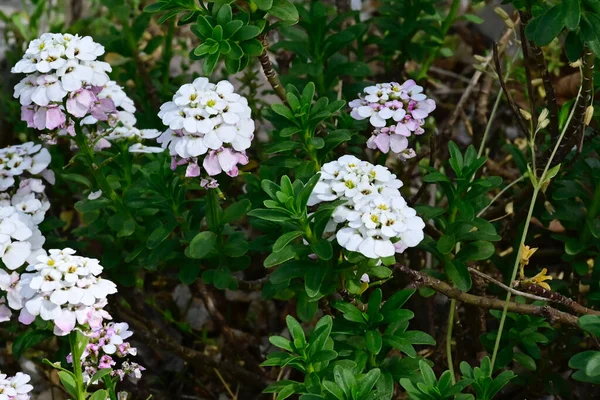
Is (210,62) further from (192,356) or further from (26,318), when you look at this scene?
(192,356)

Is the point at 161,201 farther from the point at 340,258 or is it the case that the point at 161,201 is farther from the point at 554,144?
the point at 554,144

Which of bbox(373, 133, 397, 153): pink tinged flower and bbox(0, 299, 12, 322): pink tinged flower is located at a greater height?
bbox(373, 133, 397, 153): pink tinged flower

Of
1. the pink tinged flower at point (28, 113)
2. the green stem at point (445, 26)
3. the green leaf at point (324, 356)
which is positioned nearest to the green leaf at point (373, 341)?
the green leaf at point (324, 356)

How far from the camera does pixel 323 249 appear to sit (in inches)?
104

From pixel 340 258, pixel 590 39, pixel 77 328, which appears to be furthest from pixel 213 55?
pixel 590 39

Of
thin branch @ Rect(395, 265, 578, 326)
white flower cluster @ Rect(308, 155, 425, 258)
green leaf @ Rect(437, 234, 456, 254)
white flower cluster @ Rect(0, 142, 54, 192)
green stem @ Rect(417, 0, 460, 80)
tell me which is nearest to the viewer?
white flower cluster @ Rect(308, 155, 425, 258)

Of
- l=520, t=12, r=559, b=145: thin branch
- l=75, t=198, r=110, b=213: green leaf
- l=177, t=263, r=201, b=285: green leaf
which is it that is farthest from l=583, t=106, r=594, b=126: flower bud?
l=75, t=198, r=110, b=213: green leaf

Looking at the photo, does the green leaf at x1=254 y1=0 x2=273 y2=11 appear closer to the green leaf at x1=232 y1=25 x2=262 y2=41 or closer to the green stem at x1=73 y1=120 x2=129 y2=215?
the green leaf at x1=232 y1=25 x2=262 y2=41

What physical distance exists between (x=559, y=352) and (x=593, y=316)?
0.89 meters

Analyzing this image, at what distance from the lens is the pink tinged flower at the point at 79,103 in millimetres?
2934

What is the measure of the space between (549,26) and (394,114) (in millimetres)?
626

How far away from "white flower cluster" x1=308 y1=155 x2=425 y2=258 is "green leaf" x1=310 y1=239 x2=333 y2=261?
59 millimetres

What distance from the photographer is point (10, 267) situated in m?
2.81

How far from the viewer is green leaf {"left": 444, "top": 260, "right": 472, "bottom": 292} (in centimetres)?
300
